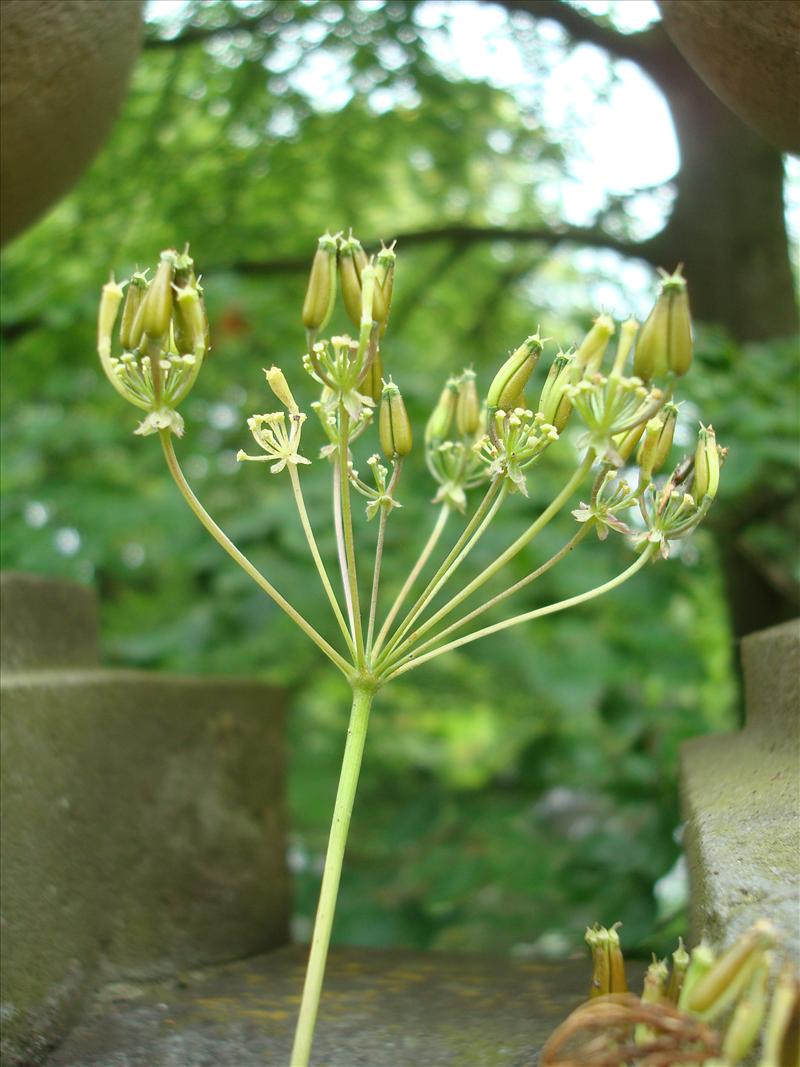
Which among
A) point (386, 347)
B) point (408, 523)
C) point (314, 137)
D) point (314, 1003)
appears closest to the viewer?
point (314, 1003)

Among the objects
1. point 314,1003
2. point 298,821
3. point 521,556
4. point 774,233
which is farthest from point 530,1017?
point 774,233

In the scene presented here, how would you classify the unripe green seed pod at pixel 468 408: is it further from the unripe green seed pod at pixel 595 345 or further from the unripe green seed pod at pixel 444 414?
the unripe green seed pod at pixel 595 345

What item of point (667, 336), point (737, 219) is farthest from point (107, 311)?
point (737, 219)

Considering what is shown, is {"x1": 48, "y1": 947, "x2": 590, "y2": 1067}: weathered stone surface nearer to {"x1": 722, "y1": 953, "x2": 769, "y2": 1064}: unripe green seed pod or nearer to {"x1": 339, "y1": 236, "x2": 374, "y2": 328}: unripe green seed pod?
{"x1": 722, "y1": 953, "x2": 769, "y2": 1064}: unripe green seed pod

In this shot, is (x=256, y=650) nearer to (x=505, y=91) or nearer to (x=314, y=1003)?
(x=505, y=91)

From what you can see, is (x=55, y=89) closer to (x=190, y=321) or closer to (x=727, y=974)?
(x=190, y=321)

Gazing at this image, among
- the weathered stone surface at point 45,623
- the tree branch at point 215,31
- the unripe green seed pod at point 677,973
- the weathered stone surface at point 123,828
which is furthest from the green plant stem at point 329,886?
the tree branch at point 215,31
